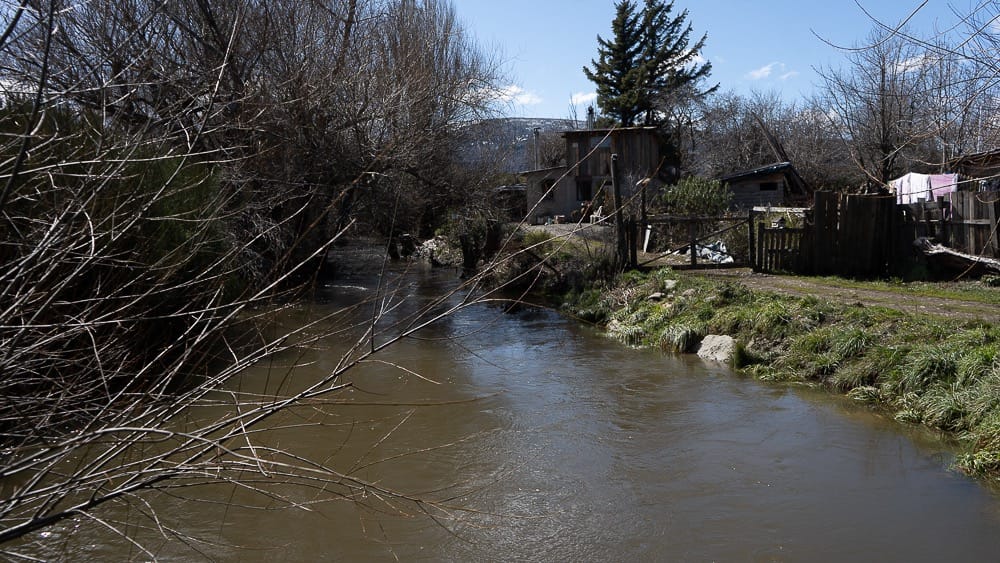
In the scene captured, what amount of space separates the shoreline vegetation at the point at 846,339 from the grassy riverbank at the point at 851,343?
1cm

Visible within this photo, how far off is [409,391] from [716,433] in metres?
3.87

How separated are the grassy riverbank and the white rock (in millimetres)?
195

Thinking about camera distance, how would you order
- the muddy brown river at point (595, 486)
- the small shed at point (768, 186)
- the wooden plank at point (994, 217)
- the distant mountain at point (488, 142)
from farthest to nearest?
the small shed at point (768, 186), the distant mountain at point (488, 142), the wooden plank at point (994, 217), the muddy brown river at point (595, 486)

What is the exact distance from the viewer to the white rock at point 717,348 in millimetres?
11148

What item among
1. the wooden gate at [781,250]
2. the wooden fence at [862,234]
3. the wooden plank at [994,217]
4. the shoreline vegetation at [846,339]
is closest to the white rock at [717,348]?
the shoreline vegetation at [846,339]

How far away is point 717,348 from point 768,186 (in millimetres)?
22717

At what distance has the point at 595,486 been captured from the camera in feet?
22.4

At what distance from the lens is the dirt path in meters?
10.9

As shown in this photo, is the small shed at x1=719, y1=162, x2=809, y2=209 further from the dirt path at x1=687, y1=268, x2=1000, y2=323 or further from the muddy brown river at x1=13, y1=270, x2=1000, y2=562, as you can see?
the muddy brown river at x1=13, y1=270, x2=1000, y2=562

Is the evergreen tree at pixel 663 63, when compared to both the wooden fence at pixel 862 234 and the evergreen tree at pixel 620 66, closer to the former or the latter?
the evergreen tree at pixel 620 66

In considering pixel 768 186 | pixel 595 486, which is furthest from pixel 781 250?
pixel 768 186

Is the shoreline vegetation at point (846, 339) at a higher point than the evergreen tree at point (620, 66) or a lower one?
lower

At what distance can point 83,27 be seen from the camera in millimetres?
12969

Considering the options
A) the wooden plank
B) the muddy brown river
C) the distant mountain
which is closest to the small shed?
the distant mountain
